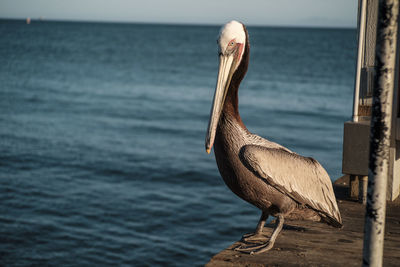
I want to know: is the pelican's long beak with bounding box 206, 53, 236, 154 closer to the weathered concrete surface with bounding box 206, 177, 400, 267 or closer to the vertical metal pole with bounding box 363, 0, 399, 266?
the weathered concrete surface with bounding box 206, 177, 400, 267

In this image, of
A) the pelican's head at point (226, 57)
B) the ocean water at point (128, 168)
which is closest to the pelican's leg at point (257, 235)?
the pelican's head at point (226, 57)

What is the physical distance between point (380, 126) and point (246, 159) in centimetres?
168

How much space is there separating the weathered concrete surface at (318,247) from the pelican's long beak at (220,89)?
100 cm

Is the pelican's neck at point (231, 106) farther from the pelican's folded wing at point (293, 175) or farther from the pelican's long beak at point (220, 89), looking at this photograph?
the pelican's folded wing at point (293, 175)

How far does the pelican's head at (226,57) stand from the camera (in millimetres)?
3340

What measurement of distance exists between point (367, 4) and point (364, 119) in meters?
1.30

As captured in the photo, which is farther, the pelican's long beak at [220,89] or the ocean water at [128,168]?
the ocean water at [128,168]

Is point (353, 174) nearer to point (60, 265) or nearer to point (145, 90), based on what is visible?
point (60, 265)

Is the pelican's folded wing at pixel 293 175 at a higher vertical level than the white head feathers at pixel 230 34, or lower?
lower

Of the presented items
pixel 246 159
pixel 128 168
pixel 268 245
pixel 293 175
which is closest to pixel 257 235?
pixel 268 245

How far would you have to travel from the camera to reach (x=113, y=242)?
9016mm

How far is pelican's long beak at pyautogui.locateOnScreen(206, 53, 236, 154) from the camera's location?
330 centimetres

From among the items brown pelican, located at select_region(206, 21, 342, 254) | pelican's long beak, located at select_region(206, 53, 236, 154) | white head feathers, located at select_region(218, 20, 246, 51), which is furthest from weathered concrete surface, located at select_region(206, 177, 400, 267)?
white head feathers, located at select_region(218, 20, 246, 51)

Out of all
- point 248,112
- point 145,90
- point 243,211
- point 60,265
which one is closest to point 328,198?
point 60,265
